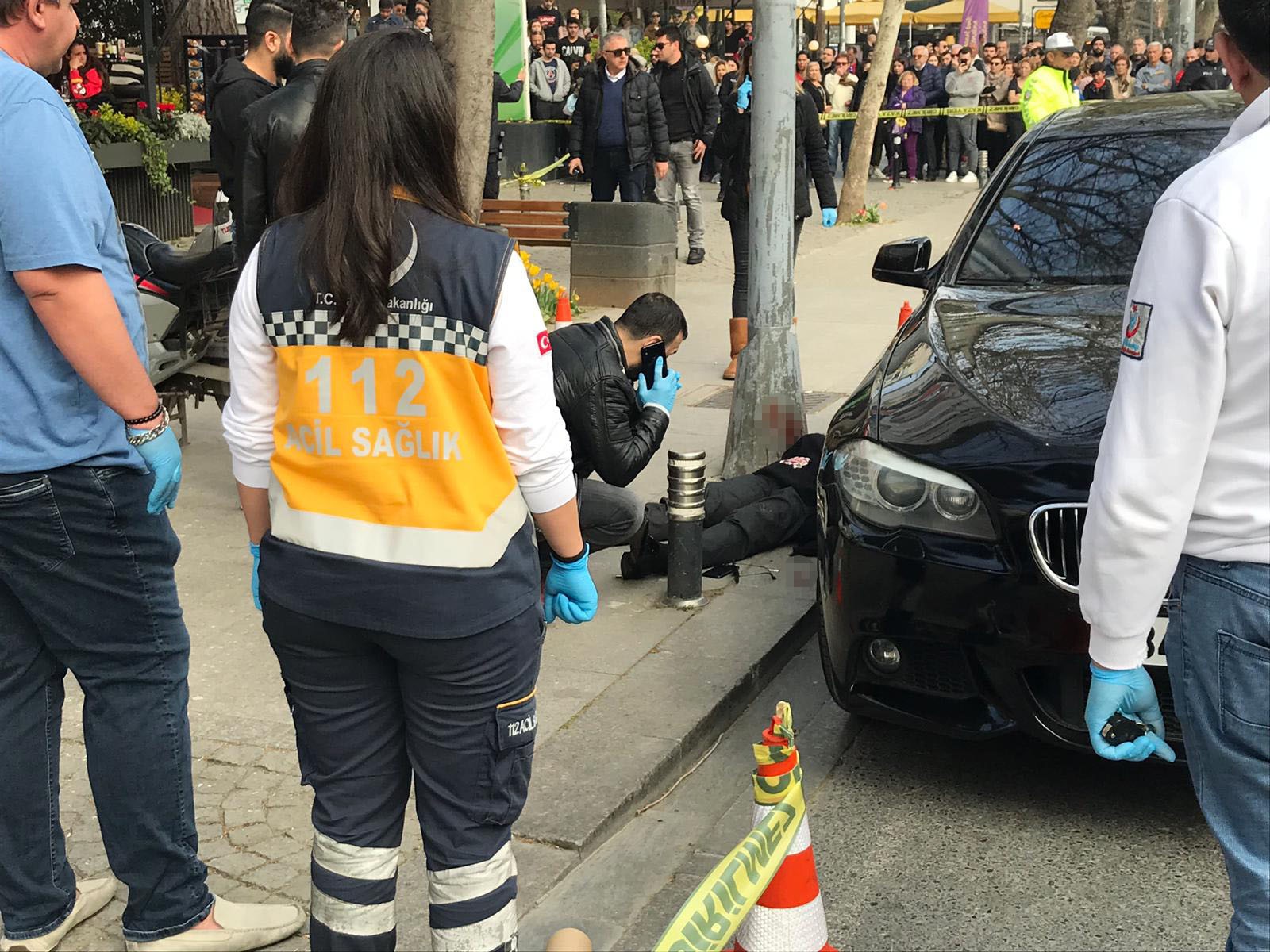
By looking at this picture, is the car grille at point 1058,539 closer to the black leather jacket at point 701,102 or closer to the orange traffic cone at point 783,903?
the orange traffic cone at point 783,903

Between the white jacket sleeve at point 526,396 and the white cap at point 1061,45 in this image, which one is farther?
the white cap at point 1061,45

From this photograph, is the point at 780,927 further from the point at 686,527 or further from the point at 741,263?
the point at 741,263

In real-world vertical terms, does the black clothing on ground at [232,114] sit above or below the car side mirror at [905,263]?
above

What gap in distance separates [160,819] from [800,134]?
7.48 m

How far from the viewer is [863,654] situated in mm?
3943

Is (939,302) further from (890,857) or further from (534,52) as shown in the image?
(534,52)

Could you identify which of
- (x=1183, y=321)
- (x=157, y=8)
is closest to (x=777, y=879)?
(x=1183, y=321)

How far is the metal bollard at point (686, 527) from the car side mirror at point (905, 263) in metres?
0.96

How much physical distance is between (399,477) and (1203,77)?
20.9 meters

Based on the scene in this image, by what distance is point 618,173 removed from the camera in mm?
14312

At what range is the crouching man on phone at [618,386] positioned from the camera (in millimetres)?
4828

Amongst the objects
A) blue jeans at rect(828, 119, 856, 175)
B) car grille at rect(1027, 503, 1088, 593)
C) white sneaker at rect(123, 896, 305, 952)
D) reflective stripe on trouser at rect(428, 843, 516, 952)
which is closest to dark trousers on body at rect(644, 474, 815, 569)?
car grille at rect(1027, 503, 1088, 593)

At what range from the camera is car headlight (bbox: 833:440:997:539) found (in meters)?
3.73

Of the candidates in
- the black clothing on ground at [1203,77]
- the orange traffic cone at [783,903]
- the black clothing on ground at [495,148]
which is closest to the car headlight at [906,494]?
the orange traffic cone at [783,903]
